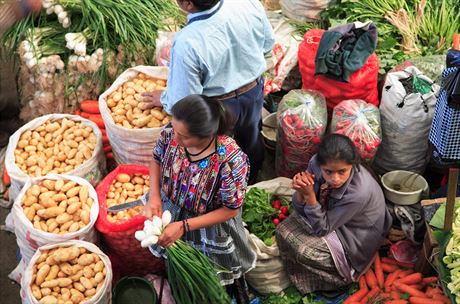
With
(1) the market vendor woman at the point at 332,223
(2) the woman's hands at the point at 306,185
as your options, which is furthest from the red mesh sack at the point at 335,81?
(2) the woman's hands at the point at 306,185

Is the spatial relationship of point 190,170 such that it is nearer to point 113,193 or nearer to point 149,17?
point 113,193

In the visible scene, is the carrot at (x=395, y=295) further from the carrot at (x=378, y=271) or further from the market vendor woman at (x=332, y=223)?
the market vendor woman at (x=332, y=223)

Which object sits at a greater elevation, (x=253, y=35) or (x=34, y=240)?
(x=253, y=35)

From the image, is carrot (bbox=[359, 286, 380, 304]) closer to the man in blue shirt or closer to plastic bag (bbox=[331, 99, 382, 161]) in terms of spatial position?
plastic bag (bbox=[331, 99, 382, 161])

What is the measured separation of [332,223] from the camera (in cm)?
330

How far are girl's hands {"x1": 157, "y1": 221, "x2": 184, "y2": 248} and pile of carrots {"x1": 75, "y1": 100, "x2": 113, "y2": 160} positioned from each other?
1714mm

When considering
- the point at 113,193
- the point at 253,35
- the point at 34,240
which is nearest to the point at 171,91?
the point at 253,35

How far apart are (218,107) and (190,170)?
1.17 feet

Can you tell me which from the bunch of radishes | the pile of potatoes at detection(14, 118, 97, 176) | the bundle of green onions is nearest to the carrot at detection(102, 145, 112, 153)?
the pile of potatoes at detection(14, 118, 97, 176)

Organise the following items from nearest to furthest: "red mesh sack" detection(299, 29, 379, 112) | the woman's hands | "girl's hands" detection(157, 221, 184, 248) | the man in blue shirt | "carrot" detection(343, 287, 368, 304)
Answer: "girl's hands" detection(157, 221, 184, 248) < the man in blue shirt < the woman's hands < "carrot" detection(343, 287, 368, 304) < "red mesh sack" detection(299, 29, 379, 112)

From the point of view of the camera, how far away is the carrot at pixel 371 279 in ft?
11.7

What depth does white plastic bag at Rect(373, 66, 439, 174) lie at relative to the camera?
3.72 metres

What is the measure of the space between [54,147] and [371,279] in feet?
7.44

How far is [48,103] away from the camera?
429 centimetres
